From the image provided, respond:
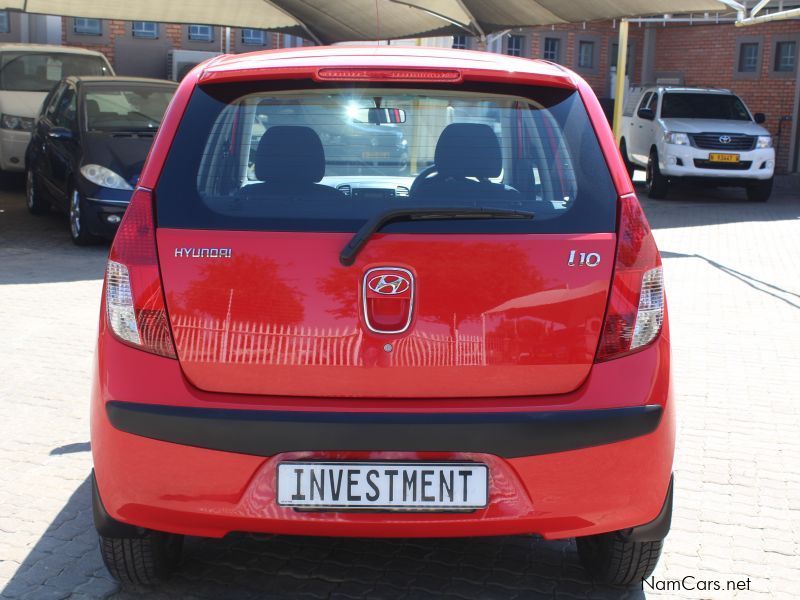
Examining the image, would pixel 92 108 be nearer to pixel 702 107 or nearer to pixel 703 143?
pixel 703 143

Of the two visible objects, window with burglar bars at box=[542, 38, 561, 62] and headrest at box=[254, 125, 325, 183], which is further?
window with burglar bars at box=[542, 38, 561, 62]

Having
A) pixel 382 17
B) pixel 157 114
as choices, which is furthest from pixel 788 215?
pixel 157 114

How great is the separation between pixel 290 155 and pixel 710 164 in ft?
55.4

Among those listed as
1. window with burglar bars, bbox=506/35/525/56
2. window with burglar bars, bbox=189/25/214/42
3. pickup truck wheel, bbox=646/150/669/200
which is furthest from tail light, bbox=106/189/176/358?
window with burglar bars, bbox=506/35/525/56

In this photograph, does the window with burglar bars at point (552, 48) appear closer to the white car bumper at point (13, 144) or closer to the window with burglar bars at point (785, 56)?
the window with burglar bars at point (785, 56)

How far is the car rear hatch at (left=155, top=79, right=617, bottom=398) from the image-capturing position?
9.87ft

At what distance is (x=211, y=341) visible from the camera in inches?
119

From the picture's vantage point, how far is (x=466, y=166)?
10.5 feet

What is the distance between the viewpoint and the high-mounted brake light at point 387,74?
10.4 feet

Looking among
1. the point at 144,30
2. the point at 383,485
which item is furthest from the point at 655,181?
the point at 383,485

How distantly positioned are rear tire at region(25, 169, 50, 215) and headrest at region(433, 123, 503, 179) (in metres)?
11.5

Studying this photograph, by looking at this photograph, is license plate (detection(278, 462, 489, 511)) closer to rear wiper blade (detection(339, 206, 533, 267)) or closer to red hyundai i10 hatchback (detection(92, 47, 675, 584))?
red hyundai i10 hatchback (detection(92, 47, 675, 584))

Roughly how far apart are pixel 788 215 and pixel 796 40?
1066 centimetres

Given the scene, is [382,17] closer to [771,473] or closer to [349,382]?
[771,473]
